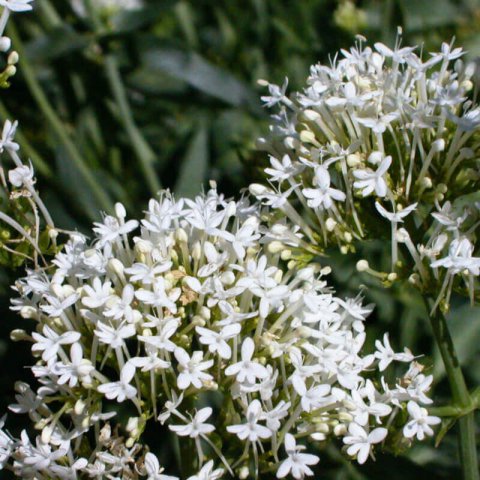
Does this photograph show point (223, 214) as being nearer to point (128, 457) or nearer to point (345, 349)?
point (345, 349)

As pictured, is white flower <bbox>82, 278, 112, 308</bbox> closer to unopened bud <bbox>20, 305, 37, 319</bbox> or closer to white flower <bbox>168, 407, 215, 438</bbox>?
unopened bud <bbox>20, 305, 37, 319</bbox>

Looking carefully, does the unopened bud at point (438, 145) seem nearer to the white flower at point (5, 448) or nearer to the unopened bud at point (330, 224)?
the unopened bud at point (330, 224)

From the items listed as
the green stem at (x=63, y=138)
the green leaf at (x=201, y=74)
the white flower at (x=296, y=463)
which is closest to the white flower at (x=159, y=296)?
the white flower at (x=296, y=463)

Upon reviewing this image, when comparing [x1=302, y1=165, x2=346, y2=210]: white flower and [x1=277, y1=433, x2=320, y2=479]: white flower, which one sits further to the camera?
[x1=302, y1=165, x2=346, y2=210]: white flower

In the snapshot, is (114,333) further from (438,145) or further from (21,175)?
(438,145)

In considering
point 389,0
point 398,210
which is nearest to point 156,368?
point 398,210

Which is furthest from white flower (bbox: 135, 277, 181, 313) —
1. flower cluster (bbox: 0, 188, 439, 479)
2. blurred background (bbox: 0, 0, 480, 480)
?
blurred background (bbox: 0, 0, 480, 480)
